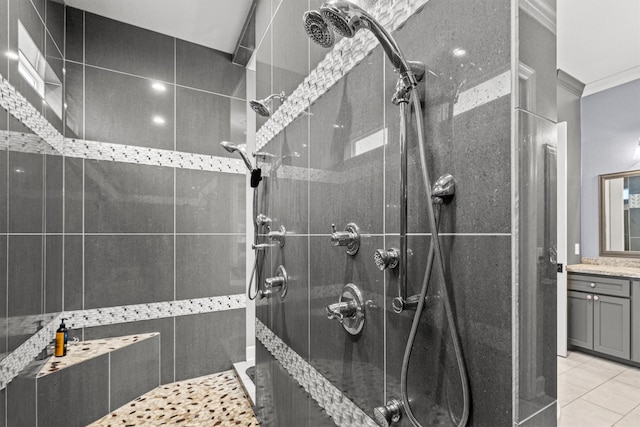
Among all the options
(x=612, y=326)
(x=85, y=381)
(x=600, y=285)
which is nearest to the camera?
(x=85, y=381)

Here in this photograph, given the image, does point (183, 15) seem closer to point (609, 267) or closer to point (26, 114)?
point (26, 114)

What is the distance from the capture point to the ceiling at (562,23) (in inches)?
85.3

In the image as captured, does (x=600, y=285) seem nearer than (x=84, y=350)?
No

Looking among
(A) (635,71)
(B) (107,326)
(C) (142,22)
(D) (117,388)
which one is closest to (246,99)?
(C) (142,22)

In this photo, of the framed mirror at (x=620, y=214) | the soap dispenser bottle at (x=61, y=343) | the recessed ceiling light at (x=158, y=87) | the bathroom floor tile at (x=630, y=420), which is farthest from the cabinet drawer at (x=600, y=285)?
the soap dispenser bottle at (x=61, y=343)

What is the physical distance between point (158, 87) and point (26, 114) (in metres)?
1.08

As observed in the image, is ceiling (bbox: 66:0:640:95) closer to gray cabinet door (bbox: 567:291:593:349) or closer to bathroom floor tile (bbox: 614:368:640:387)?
gray cabinet door (bbox: 567:291:593:349)

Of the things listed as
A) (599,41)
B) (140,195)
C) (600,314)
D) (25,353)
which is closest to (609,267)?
(600,314)

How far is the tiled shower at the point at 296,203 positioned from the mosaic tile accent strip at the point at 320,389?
12mm

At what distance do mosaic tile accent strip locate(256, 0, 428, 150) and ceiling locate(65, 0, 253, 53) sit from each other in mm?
1137

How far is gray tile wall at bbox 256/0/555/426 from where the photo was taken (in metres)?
0.60

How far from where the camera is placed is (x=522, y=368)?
0.58 m

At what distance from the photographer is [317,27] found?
879mm

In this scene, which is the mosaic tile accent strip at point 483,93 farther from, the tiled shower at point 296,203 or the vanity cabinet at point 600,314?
the vanity cabinet at point 600,314
